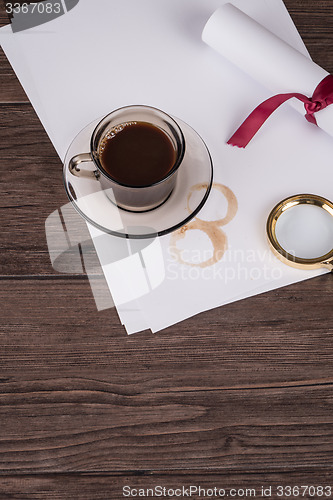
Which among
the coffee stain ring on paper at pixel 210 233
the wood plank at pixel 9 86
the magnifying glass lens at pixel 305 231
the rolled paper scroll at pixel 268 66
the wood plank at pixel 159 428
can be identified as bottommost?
the wood plank at pixel 159 428

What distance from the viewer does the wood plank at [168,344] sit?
2.09 feet

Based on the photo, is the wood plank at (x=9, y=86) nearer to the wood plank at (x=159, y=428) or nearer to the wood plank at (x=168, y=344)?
the wood plank at (x=168, y=344)

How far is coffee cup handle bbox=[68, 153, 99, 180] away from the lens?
66 centimetres

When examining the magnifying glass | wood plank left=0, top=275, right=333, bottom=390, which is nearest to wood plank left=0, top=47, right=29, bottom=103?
wood plank left=0, top=275, right=333, bottom=390

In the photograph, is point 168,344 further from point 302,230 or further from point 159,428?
point 302,230

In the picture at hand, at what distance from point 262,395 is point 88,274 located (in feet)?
0.83

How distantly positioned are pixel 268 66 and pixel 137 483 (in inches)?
22.2

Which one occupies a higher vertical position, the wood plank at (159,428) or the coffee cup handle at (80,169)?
the coffee cup handle at (80,169)

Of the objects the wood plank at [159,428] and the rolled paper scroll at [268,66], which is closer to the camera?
the wood plank at [159,428]

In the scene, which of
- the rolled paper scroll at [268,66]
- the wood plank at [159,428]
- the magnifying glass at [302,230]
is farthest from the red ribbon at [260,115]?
the wood plank at [159,428]

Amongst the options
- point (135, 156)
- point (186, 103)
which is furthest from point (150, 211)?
point (186, 103)

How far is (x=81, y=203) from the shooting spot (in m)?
0.69

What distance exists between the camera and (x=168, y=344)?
0.65 metres

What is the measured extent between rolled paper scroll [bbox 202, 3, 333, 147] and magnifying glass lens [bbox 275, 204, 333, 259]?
0.41 feet
